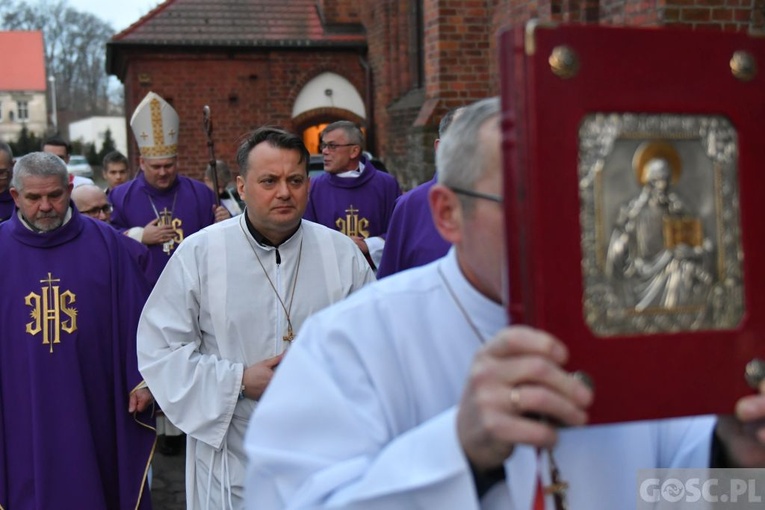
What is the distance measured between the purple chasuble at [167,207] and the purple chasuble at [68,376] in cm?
286

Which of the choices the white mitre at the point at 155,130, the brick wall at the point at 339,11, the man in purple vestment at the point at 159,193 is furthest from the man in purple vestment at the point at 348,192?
the brick wall at the point at 339,11

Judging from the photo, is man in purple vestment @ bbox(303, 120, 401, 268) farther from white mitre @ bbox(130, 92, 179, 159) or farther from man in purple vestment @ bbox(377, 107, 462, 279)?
man in purple vestment @ bbox(377, 107, 462, 279)

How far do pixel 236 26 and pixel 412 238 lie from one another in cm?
1328

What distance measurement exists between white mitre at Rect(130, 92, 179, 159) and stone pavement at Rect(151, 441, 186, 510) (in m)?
2.43

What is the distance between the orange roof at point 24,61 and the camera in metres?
46.9

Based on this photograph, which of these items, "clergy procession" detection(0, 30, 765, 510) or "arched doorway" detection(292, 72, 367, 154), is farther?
"arched doorway" detection(292, 72, 367, 154)

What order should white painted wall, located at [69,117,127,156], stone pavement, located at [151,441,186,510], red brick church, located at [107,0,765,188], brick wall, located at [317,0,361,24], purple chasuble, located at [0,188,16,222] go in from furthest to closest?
white painted wall, located at [69,117,127,156] < brick wall, located at [317,0,361,24] < red brick church, located at [107,0,765,188] < purple chasuble, located at [0,188,16,222] < stone pavement, located at [151,441,186,510]

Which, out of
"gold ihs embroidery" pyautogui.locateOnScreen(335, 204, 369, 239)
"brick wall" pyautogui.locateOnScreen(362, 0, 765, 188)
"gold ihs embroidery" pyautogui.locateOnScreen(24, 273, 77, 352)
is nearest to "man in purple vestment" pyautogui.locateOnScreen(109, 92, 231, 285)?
"gold ihs embroidery" pyautogui.locateOnScreen(335, 204, 369, 239)

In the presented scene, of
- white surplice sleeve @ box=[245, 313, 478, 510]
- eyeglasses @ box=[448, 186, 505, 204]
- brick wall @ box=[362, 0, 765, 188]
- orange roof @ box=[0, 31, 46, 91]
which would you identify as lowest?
white surplice sleeve @ box=[245, 313, 478, 510]

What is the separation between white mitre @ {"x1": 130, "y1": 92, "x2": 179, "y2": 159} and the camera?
24.6 ft

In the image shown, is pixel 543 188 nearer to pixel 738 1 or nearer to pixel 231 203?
pixel 738 1

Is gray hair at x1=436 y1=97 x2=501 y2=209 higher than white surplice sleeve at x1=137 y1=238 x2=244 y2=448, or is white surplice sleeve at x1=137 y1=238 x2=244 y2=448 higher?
gray hair at x1=436 y1=97 x2=501 y2=209

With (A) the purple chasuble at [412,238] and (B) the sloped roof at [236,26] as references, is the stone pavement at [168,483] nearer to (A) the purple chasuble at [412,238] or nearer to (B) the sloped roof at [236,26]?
(A) the purple chasuble at [412,238]

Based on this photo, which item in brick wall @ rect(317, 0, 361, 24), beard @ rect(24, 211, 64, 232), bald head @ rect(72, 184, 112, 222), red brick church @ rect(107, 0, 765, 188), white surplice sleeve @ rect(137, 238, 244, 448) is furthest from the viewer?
brick wall @ rect(317, 0, 361, 24)
